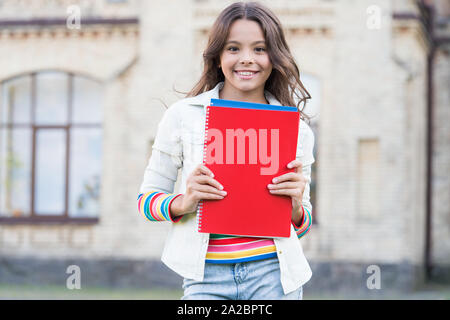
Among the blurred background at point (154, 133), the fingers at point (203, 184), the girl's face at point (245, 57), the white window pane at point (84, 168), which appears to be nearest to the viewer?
the fingers at point (203, 184)

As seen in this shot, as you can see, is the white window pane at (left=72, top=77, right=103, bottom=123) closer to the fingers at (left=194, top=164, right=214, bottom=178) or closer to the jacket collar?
the jacket collar

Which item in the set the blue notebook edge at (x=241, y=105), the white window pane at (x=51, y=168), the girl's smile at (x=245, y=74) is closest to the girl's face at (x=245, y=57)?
the girl's smile at (x=245, y=74)

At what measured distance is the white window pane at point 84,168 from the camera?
15.0 meters

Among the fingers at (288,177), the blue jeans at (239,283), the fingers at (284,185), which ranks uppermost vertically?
the fingers at (288,177)

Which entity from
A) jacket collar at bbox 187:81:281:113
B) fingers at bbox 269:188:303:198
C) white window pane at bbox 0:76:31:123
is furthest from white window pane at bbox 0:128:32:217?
fingers at bbox 269:188:303:198

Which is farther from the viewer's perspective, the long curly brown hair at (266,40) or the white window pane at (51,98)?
the white window pane at (51,98)

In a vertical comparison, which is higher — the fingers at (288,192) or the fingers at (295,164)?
the fingers at (295,164)

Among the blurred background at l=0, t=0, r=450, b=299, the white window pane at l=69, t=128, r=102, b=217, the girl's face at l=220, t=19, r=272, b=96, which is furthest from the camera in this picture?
the white window pane at l=69, t=128, r=102, b=217

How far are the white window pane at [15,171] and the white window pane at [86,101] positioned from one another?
3.54 ft

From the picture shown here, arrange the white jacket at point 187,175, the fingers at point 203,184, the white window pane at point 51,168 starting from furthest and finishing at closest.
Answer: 1. the white window pane at point 51,168
2. the white jacket at point 187,175
3. the fingers at point 203,184

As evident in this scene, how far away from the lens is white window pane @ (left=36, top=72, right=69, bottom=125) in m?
15.2

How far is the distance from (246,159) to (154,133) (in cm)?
1172

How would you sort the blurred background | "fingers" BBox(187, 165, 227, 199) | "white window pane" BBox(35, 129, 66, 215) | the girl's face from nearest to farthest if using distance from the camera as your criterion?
"fingers" BBox(187, 165, 227, 199) → the girl's face → the blurred background → "white window pane" BBox(35, 129, 66, 215)

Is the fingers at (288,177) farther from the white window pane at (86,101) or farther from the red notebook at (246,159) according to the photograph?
the white window pane at (86,101)
